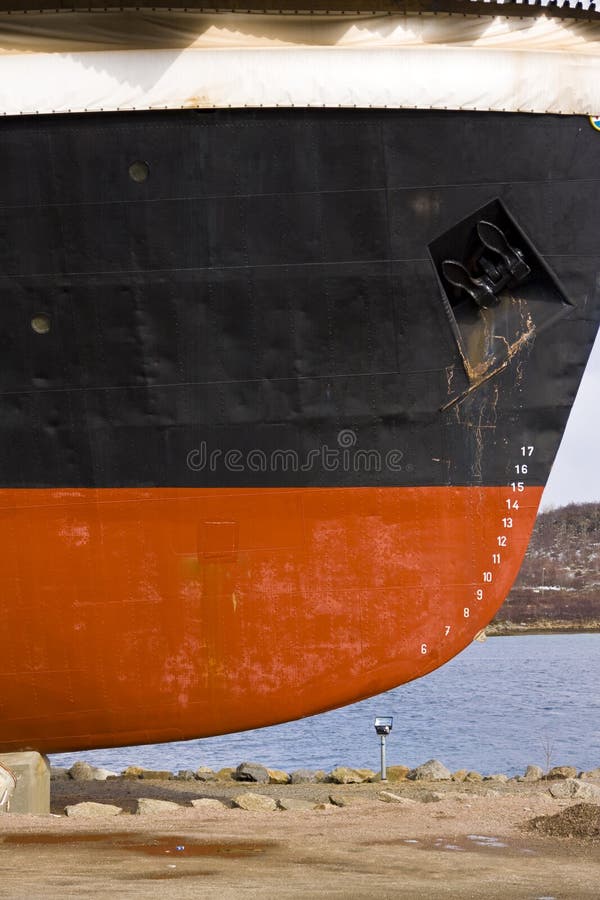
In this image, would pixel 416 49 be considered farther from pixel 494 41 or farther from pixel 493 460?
pixel 493 460

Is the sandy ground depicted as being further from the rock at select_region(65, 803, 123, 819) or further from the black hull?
the black hull

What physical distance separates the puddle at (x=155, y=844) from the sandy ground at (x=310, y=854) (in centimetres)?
1

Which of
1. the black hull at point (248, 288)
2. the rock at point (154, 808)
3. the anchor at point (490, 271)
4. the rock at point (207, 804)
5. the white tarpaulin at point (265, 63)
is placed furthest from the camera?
the rock at point (207, 804)

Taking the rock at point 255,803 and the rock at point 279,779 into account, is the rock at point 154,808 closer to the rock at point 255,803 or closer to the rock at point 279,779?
the rock at point 255,803

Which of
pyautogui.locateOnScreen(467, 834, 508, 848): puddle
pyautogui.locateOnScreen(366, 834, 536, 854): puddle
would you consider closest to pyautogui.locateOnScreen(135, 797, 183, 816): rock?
pyautogui.locateOnScreen(366, 834, 536, 854): puddle

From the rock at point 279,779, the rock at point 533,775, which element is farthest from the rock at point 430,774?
the rock at point 279,779

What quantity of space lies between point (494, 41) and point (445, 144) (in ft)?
3.13

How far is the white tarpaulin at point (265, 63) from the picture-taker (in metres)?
9.27

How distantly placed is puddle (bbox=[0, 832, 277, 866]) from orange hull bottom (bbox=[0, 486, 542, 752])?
47.0 inches

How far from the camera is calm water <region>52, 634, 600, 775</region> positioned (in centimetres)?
2427

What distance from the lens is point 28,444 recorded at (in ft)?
31.6

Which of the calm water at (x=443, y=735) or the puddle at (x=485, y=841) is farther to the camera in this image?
the calm water at (x=443, y=735)

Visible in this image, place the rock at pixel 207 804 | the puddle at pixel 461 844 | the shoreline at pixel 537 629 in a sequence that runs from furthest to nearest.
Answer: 1. the shoreline at pixel 537 629
2. the rock at pixel 207 804
3. the puddle at pixel 461 844

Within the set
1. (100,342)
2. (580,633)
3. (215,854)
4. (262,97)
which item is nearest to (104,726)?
(215,854)
